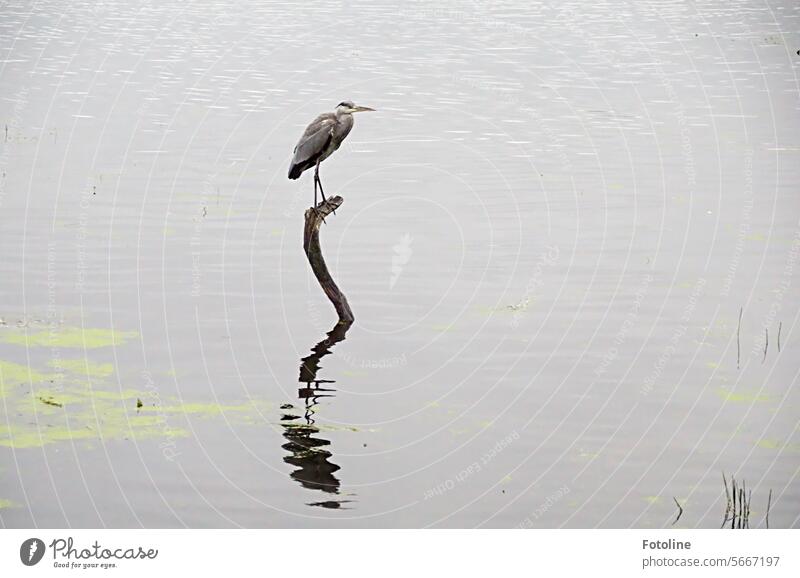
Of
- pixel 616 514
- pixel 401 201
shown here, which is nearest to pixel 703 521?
pixel 616 514

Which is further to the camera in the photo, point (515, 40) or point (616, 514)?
point (515, 40)

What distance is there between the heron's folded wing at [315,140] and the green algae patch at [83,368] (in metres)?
3.60

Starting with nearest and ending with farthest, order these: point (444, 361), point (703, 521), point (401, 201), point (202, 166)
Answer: point (703, 521) < point (444, 361) < point (401, 201) < point (202, 166)

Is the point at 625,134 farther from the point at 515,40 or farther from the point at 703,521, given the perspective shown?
the point at 703,521

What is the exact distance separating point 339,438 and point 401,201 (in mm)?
9396

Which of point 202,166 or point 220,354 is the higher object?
point 220,354

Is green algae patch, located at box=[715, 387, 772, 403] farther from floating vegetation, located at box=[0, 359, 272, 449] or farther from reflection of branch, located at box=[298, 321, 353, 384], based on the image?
floating vegetation, located at box=[0, 359, 272, 449]

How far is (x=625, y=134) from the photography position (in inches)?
998

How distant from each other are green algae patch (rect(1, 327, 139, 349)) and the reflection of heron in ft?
7.03

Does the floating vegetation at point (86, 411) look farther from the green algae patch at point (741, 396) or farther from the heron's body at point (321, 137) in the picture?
the green algae patch at point (741, 396)

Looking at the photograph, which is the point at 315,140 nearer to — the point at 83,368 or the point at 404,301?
the point at 404,301

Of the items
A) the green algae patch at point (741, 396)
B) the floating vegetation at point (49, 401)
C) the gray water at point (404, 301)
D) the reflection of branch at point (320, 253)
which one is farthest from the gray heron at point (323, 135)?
the green algae patch at point (741, 396)

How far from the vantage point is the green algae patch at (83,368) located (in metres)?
12.2
